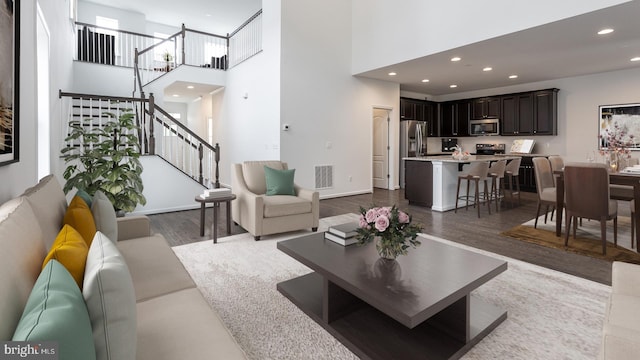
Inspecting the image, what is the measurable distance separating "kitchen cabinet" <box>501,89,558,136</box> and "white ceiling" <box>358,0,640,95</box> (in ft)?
1.27

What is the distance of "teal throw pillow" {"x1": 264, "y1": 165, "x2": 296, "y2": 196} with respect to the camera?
169 inches

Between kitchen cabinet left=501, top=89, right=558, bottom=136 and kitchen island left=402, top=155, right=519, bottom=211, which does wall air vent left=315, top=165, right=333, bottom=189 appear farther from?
kitchen cabinet left=501, top=89, right=558, bottom=136

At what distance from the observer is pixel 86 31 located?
7809mm

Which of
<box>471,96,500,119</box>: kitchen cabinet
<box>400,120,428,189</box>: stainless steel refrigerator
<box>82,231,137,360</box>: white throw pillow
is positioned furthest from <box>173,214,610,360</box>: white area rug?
<box>471,96,500,119</box>: kitchen cabinet

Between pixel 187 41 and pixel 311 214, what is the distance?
7867mm

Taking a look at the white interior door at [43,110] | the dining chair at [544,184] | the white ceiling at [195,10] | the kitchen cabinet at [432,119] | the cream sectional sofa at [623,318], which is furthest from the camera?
the kitchen cabinet at [432,119]

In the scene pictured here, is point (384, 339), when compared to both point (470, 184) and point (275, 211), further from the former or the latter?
point (470, 184)

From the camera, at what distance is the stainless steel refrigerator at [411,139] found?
8375mm

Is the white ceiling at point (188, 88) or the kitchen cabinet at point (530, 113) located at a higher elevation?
the white ceiling at point (188, 88)

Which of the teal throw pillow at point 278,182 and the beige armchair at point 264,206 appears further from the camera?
the teal throw pillow at point 278,182

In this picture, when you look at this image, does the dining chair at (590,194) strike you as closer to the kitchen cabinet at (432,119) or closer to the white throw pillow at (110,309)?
the white throw pillow at (110,309)

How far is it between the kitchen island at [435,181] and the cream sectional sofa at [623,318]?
3926mm

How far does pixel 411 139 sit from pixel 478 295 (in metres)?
6.36

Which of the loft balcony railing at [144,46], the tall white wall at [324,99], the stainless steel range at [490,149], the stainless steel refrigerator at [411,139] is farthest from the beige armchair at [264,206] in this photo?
the stainless steel range at [490,149]
